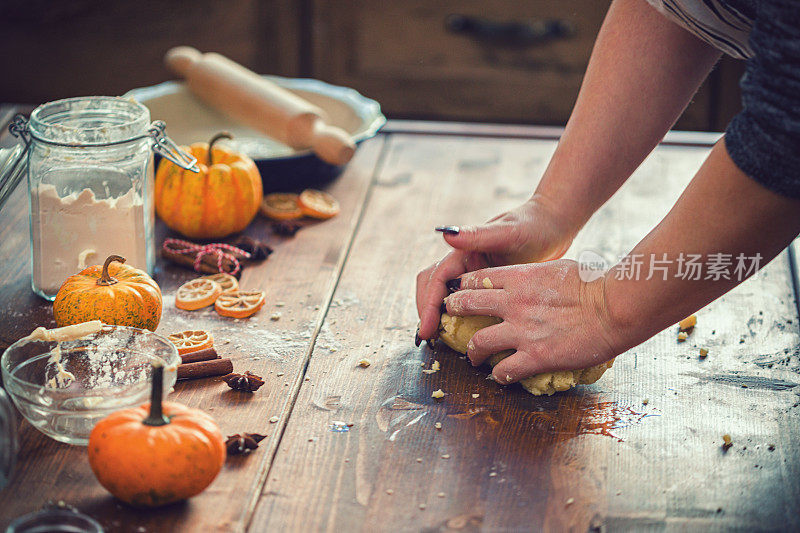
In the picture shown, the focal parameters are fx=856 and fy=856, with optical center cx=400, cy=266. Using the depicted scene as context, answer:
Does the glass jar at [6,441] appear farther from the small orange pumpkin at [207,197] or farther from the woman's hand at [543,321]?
the small orange pumpkin at [207,197]

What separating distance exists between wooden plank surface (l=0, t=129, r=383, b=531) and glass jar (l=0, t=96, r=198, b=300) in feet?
0.27

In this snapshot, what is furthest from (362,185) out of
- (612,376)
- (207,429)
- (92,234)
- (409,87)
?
(409,87)

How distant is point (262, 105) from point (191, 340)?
0.75 metres

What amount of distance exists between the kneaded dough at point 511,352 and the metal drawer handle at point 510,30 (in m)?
2.00

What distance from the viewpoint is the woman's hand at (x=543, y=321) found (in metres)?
1.04

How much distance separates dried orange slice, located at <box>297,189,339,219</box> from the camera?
1573mm

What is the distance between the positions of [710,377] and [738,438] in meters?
0.13

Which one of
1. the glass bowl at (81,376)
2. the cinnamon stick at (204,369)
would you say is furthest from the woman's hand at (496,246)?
the glass bowl at (81,376)

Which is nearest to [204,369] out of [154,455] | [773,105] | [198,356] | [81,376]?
[198,356]

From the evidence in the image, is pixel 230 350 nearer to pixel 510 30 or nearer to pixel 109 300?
pixel 109 300

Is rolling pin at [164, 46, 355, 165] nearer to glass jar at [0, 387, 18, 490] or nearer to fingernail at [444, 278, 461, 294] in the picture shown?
fingernail at [444, 278, 461, 294]

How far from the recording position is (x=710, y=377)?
1.12 meters

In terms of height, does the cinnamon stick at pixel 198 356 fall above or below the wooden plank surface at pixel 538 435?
below

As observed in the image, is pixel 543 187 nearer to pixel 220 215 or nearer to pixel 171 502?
pixel 220 215
